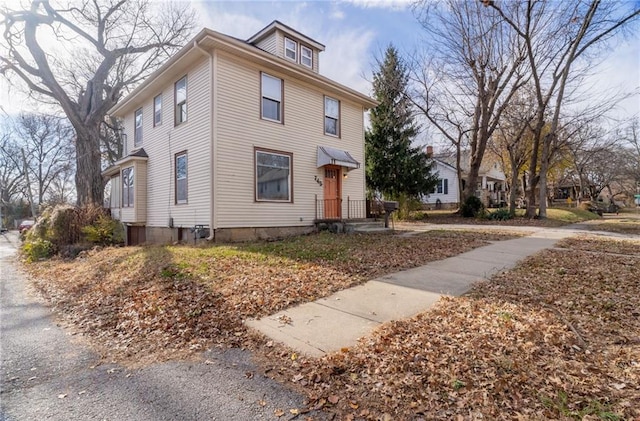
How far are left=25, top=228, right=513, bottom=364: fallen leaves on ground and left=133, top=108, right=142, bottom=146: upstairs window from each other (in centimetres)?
683

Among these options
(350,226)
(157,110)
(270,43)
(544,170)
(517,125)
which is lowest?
(350,226)

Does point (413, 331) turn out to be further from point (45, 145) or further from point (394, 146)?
point (45, 145)

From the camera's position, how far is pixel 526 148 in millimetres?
25406

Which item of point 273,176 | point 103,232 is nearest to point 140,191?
point 103,232

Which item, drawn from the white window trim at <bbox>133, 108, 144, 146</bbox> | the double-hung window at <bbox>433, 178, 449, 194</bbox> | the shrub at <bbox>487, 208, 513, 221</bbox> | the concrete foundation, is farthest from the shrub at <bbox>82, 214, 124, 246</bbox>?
the double-hung window at <bbox>433, 178, 449, 194</bbox>

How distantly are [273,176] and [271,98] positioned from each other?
2.73 metres

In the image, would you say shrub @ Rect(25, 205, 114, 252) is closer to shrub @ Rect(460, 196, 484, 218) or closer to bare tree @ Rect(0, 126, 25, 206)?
shrub @ Rect(460, 196, 484, 218)

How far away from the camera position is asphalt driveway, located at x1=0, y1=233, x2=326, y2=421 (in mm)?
2512

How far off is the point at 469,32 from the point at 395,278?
17.8m

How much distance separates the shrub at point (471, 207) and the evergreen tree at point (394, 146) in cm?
235

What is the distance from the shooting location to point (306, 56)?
13.7m

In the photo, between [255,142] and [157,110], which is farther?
[157,110]

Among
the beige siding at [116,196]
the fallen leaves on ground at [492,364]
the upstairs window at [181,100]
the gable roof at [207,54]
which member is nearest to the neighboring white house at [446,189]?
the gable roof at [207,54]

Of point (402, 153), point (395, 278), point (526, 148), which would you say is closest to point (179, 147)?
point (395, 278)
